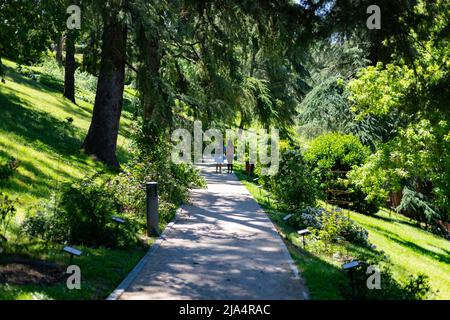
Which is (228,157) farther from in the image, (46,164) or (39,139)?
(46,164)

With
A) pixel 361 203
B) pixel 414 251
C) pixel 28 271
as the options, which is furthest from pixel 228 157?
pixel 28 271

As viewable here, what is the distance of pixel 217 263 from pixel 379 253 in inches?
193

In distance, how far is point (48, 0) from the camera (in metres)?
10.2

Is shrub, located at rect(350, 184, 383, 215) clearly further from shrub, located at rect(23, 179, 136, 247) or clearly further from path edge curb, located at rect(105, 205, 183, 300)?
shrub, located at rect(23, 179, 136, 247)

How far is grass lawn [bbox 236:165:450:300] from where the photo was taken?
828cm

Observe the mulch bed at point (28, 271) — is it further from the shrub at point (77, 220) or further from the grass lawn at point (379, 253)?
the grass lawn at point (379, 253)

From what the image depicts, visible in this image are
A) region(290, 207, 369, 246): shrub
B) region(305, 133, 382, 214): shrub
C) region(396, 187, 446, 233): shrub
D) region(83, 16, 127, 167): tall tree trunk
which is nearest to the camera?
region(290, 207, 369, 246): shrub

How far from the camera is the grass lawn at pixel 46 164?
24.8 feet

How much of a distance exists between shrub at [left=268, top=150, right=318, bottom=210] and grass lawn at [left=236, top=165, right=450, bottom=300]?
1.70ft

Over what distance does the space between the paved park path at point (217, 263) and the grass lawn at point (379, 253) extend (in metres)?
0.29

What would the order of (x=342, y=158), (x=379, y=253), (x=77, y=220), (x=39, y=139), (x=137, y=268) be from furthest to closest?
(x=342, y=158) < (x=39, y=139) < (x=379, y=253) < (x=77, y=220) < (x=137, y=268)

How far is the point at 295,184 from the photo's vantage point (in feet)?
51.5

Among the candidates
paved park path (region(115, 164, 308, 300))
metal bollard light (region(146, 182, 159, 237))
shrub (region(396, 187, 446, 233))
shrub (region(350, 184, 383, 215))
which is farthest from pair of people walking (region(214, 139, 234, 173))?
metal bollard light (region(146, 182, 159, 237))
